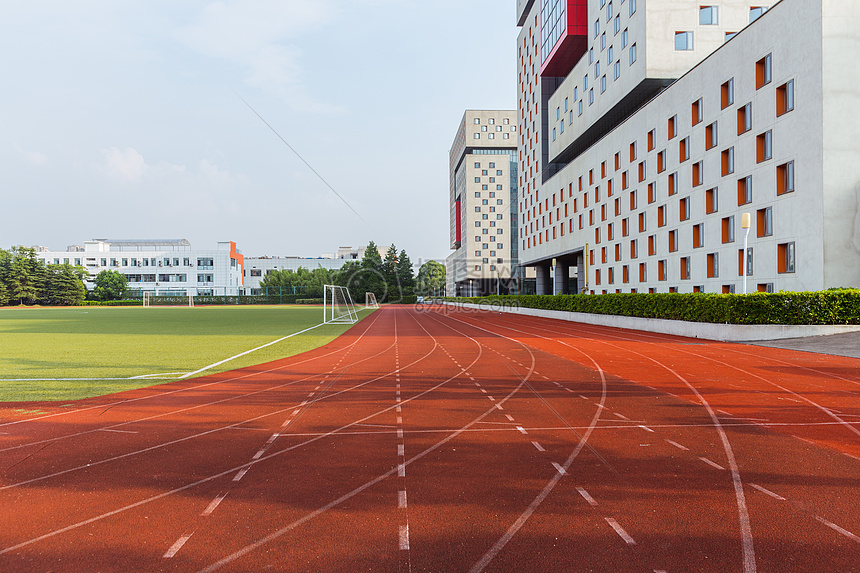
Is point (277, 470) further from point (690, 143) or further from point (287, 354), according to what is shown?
point (690, 143)

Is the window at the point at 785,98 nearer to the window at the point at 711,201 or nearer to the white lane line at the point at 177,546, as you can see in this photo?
the window at the point at 711,201

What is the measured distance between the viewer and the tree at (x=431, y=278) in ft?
518

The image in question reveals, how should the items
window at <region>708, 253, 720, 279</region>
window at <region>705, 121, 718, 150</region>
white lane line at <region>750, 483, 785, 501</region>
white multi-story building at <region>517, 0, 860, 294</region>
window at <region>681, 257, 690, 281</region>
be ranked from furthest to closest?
1. window at <region>681, 257, 690, 281</region>
2. window at <region>705, 121, 718, 150</region>
3. window at <region>708, 253, 720, 279</region>
4. white multi-story building at <region>517, 0, 860, 294</region>
5. white lane line at <region>750, 483, 785, 501</region>

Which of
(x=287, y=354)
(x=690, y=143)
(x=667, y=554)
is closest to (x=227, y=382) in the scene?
(x=287, y=354)

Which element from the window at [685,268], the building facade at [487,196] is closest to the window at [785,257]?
the window at [685,268]

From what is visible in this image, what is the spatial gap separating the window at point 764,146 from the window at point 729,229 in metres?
3.34

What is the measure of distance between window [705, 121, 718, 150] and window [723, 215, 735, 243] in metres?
4.40

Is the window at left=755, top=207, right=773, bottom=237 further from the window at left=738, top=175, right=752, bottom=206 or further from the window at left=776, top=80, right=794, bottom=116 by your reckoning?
the window at left=776, top=80, right=794, bottom=116

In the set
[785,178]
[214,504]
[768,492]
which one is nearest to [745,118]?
[785,178]

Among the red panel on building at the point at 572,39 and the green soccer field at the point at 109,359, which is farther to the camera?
the red panel on building at the point at 572,39

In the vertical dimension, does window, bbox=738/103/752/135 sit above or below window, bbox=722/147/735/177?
above

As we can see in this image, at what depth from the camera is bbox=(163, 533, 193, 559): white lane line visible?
352cm

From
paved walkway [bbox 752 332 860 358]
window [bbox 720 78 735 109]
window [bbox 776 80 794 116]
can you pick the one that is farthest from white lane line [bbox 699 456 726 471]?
window [bbox 720 78 735 109]

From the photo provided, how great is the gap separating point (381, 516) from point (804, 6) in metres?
27.6
